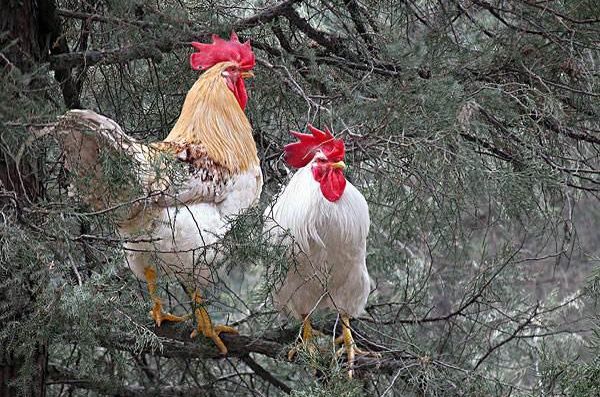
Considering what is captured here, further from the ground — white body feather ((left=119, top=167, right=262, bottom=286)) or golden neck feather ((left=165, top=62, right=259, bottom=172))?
golden neck feather ((left=165, top=62, right=259, bottom=172))

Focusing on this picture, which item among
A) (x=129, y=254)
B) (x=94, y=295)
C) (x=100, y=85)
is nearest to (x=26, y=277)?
(x=94, y=295)

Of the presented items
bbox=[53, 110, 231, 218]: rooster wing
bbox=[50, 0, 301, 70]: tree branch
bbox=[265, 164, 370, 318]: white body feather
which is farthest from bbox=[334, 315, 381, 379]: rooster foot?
bbox=[50, 0, 301, 70]: tree branch

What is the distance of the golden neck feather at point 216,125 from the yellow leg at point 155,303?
0.53 metres

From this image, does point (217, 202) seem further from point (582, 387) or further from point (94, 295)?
point (582, 387)

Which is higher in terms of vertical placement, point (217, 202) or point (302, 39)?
point (302, 39)

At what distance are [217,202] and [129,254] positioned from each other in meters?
0.39

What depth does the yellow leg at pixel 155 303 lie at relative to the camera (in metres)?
4.01

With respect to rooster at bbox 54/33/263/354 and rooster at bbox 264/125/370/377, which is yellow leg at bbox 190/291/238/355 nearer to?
rooster at bbox 54/33/263/354

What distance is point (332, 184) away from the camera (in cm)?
387

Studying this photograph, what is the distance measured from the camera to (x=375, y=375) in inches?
158

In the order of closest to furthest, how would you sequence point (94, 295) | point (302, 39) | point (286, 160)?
point (94, 295)
point (286, 160)
point (302, 39)

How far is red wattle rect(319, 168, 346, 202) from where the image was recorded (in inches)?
152

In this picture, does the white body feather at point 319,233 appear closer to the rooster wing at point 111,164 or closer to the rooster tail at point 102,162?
the rooster wing at point 111,164

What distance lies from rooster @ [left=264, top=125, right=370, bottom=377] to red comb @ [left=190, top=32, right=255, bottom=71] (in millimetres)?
385
